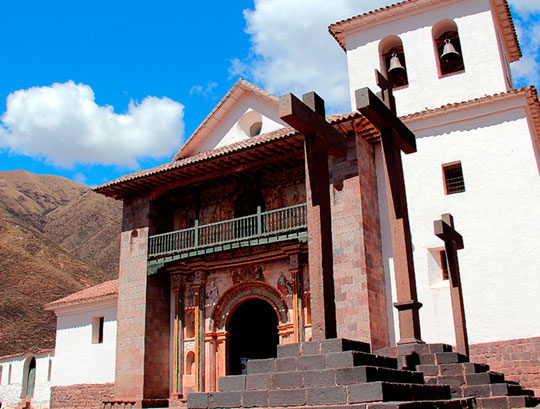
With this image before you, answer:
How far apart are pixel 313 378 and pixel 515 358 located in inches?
262

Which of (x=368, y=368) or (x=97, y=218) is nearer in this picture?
(x=368, y=368)

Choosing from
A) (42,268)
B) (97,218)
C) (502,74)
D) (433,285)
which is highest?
(97,218)

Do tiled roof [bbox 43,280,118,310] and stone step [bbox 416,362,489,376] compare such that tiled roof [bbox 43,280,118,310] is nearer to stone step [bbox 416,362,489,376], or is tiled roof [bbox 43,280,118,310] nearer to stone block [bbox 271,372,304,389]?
stone step [bbox 416,362,489,376]

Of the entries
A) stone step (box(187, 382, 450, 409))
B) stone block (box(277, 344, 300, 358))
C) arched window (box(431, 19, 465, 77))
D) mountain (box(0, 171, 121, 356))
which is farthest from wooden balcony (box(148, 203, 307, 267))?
mountain (box(0, 171, 121, 356))

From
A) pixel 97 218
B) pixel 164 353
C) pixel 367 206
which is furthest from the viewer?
pixel 97 218

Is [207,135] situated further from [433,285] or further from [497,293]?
[497,293]

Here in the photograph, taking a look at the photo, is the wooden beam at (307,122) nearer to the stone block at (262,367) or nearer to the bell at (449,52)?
the stone block at (262,367)

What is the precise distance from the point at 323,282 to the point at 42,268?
121 ft

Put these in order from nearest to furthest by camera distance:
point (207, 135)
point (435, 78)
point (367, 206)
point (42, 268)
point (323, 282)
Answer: point (323, 282) → point (367, 206) → point (435, 78) → point (207, 135) → point (42, 268)

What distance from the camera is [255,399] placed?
5465mm

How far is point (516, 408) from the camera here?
675 cm

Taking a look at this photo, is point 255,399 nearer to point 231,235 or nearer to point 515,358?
Result: point 515,358

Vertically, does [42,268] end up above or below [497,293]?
above

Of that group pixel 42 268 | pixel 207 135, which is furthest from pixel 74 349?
pixel 42 268
